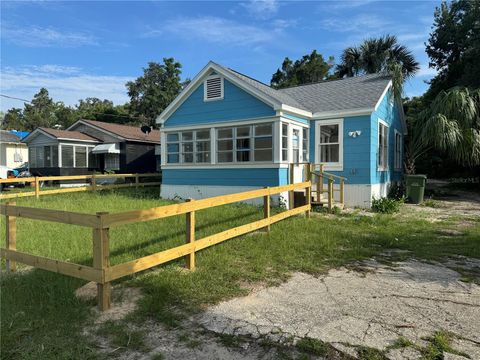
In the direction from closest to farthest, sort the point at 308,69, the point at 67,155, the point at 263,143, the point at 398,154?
the point at 263,143
the point at 398,154
the point at 67,155
the point at 308,69

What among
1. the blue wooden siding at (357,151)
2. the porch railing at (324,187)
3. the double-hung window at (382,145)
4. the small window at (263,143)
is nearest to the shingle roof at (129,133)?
the small window at (263,143)

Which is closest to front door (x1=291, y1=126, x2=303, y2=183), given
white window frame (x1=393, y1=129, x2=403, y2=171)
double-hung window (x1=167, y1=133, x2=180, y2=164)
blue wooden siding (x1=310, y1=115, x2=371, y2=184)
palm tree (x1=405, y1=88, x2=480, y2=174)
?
blue wooden siding (x1=310, y1=115, x2=371, y2=184)

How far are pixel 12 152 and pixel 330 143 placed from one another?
27605 mm

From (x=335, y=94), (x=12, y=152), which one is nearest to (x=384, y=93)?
(x=335, y=94)

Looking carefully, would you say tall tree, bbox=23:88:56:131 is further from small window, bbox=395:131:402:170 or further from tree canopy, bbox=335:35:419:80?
small window, bbox=395:131:402:170

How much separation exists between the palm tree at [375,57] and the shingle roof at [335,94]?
9547 millimetres

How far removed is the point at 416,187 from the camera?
1270 cm

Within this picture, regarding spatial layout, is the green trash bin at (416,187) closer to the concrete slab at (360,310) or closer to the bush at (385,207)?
the bush at (385,207)

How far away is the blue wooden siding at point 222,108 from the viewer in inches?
458

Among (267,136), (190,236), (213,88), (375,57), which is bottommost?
(190,236)

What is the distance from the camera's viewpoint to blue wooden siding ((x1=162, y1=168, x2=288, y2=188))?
1125cm

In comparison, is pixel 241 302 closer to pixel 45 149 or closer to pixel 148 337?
pixel 148 337

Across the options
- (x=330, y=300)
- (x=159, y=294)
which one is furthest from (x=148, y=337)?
(x=330, y=300)

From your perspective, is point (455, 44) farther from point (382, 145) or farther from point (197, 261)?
point (197, 261)
